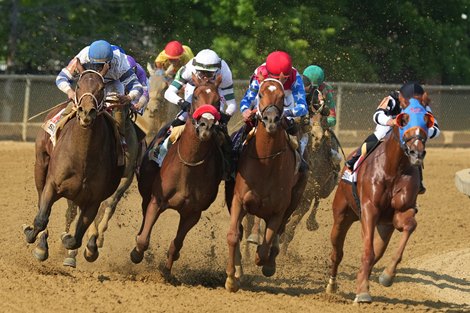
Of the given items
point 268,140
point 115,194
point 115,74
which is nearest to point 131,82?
point 115,74

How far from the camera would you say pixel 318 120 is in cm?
1415

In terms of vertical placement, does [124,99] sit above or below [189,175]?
above

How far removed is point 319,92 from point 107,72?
3453 mm

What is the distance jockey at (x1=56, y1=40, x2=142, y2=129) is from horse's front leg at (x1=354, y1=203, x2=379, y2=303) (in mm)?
2864

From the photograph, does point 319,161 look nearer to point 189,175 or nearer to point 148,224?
point 189,175

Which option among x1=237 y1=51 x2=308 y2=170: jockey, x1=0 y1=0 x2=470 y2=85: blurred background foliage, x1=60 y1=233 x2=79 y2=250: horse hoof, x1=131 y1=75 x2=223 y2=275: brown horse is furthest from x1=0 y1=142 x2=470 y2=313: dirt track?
x1=0 y1=0 x2=470 y2=85: blurred background foliage

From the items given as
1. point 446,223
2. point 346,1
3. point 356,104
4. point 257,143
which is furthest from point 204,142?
point 346,1

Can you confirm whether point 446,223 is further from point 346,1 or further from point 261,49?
point 346,1

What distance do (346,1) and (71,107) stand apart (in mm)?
17960

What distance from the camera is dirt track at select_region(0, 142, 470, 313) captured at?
1006 centimetres

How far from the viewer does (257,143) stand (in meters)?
Answer: 10.9

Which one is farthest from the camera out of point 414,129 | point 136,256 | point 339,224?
point 339,224

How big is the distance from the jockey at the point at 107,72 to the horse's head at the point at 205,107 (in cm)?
102

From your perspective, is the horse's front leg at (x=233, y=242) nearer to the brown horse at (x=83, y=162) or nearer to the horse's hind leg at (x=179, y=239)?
the horse's hind leg at (x=179, y=239)
